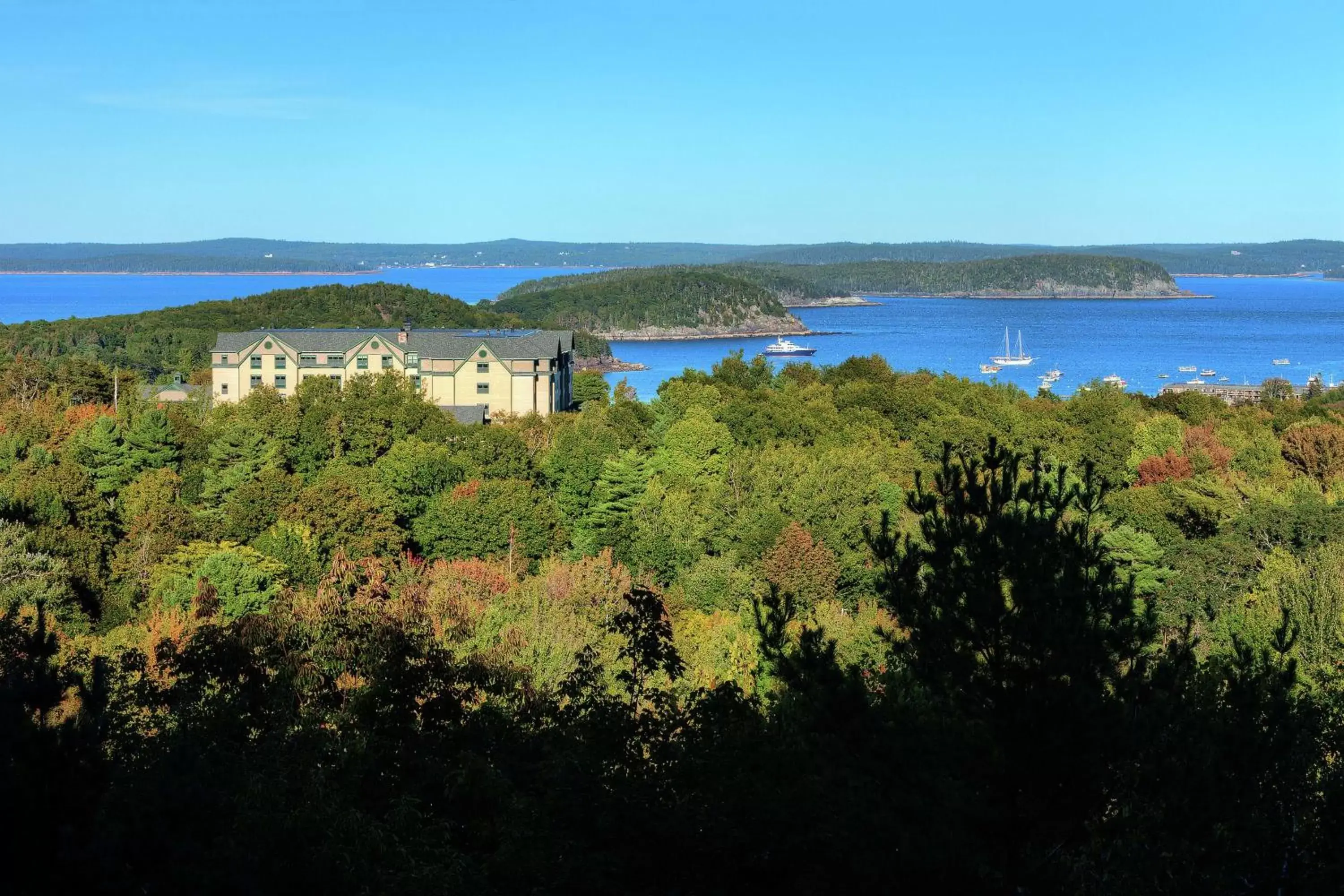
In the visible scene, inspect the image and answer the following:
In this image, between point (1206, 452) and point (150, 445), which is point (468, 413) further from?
point (1206, 452)

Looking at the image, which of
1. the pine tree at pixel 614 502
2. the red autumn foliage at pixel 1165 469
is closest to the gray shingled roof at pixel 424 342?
the pine tree at pixel 614 502

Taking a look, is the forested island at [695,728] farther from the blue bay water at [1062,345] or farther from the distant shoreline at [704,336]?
the distant shoreline at [704,336]

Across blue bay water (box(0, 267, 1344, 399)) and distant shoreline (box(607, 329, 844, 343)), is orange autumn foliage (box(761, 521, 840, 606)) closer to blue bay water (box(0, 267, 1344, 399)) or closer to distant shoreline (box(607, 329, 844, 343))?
blue bay water (box(0, 267, 1344, 399))

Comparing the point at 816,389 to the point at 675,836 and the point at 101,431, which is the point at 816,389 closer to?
the point at 101,431

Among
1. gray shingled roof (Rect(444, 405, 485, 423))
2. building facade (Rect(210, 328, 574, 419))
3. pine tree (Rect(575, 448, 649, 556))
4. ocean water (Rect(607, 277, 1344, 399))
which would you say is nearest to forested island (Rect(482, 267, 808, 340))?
ocean water (Rect(607, 277, 1344, 399))

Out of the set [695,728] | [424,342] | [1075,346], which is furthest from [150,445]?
[1075,346]

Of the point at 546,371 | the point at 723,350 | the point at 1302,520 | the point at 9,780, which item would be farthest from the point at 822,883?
the point at 723,350
